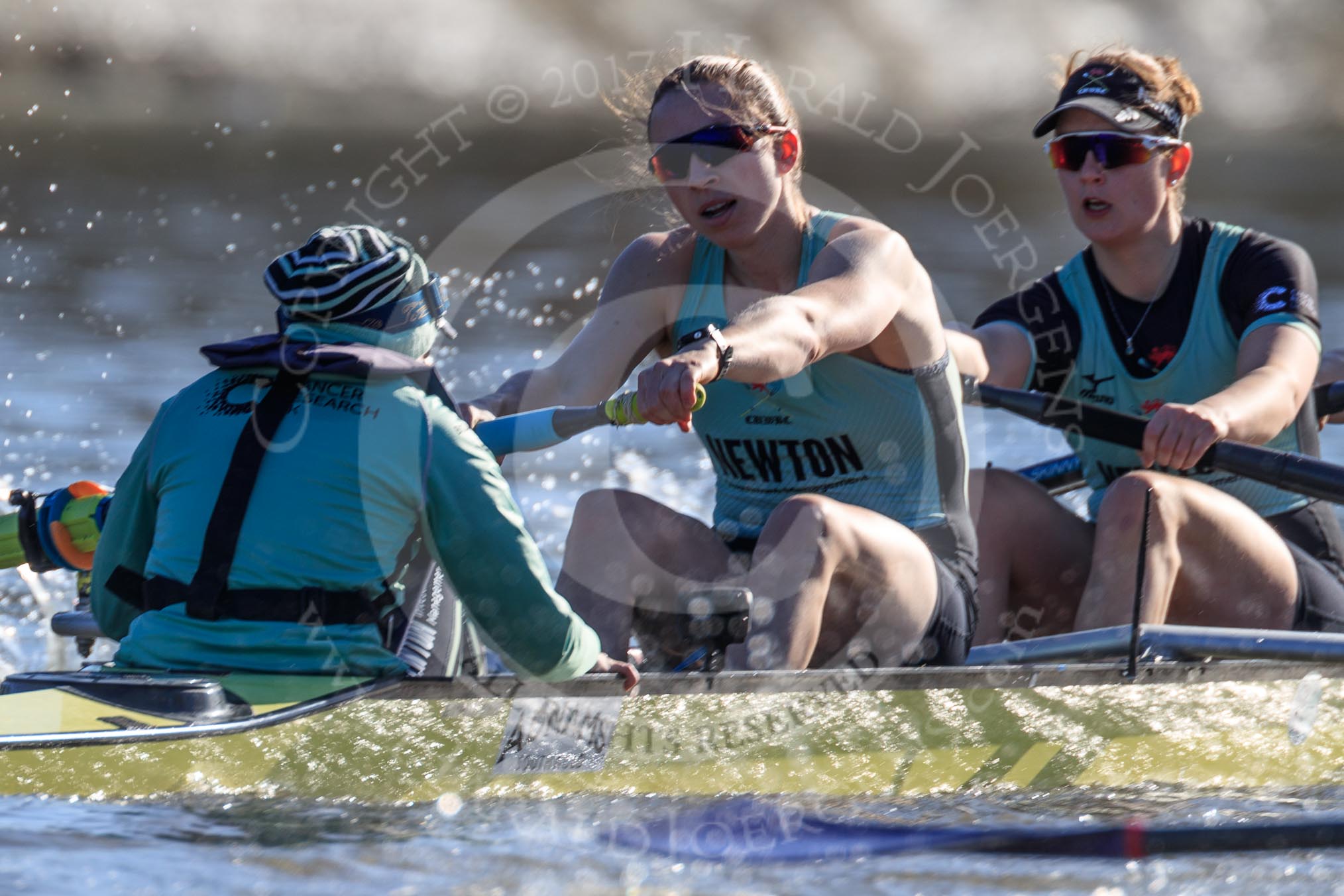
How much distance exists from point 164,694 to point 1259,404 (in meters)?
2.20

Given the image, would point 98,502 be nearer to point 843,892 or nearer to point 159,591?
point 159,591

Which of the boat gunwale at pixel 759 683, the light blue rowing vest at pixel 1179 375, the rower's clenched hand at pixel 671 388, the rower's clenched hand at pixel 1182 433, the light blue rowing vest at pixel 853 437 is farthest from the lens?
the light blue rowing vest at pixel 1179 375

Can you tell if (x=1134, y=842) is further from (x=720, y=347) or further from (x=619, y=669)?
(x=720, y=347)

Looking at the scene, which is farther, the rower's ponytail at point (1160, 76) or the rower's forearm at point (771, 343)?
the rower's ponytail at point (1160, 76)

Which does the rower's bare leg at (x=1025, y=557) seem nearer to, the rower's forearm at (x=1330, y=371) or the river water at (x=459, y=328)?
the river water at (x=459, y=328)

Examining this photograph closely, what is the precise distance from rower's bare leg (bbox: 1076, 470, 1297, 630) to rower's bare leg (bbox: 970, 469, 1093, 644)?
204mm

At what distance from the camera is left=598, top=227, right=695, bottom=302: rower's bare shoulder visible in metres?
3.40

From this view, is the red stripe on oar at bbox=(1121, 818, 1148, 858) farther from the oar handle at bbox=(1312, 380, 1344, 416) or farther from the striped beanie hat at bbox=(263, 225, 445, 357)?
the oar handle at bbox=(1312, 380, 1344, 416)

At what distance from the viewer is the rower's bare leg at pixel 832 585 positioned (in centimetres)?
294

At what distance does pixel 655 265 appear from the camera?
11.3 ft

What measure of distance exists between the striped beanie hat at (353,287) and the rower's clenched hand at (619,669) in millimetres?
593

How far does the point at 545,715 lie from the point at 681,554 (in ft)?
1.79

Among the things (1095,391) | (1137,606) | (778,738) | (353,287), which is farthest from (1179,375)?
(353,287)

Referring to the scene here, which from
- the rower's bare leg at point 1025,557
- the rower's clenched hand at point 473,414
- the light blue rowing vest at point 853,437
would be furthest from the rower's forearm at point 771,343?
the rower's bare leg at point 1025,557
